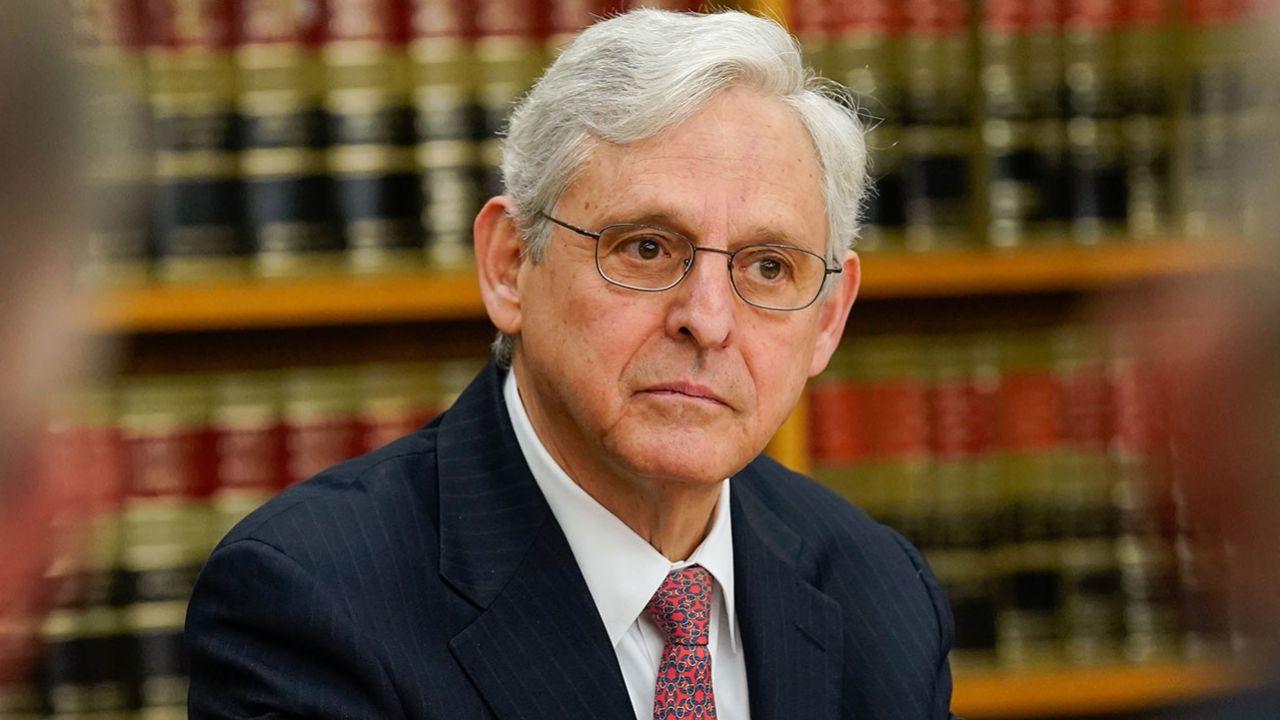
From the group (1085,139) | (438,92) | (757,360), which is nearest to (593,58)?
(757,360)

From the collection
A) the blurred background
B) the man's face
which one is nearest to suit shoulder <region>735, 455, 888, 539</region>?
the man's face

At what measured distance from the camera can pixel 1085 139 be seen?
8.26 ft

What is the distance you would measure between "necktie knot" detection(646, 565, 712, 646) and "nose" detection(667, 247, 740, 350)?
0.85ft

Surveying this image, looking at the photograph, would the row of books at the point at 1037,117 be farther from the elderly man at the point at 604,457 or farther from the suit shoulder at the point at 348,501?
the suit shoulder at the point at 348,501

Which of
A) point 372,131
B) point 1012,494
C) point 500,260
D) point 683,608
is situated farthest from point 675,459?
point 1012,494

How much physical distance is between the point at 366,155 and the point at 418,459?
2.93ft

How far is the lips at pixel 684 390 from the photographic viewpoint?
1470 mm

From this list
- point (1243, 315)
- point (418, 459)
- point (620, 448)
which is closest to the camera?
point (1243, 315)

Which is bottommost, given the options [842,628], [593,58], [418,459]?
[842,628]

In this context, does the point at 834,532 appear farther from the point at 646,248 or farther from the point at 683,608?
the point at 646,248

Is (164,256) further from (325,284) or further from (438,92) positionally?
(438,92)

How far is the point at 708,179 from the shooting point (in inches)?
58.4

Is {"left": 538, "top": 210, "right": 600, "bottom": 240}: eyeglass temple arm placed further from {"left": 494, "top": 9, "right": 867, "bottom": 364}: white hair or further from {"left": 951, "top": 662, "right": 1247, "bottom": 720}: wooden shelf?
{"left": 951, "top": 662, "right": 1247, "bottom": 720}: wooden shelf

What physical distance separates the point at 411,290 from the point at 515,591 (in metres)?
0.95
